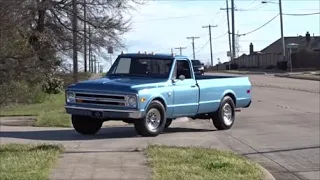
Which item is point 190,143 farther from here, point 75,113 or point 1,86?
point 1,86

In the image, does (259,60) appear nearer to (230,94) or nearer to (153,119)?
(230,94)

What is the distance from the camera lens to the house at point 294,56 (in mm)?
79606

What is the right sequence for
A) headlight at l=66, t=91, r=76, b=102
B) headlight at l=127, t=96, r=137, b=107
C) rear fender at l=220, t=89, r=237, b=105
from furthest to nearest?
rear fender at l=220, t=89, r=237, b=105
headlight at l=66, t=91, r=76, b=102
headlight at l=127, t=96, r=137, b=107

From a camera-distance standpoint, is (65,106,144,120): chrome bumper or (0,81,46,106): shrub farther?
(65,106,144,120): chrome bumper

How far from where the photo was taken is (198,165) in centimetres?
984

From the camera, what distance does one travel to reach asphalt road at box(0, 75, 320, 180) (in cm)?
1152

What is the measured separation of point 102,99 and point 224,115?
4.08m

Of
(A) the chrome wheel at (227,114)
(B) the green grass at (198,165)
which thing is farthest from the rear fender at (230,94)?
(B) the green grass at (198,165)

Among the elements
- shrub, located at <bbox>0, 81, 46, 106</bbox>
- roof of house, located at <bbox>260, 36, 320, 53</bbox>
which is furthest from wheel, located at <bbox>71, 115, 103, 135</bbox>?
roof of house, located at <bbox>260, 36, 320, 53</bbox>

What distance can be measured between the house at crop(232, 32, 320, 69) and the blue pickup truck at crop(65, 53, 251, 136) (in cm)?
5884

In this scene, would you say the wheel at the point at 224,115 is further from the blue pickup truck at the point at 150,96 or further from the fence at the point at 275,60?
the fence at the point at 275,60

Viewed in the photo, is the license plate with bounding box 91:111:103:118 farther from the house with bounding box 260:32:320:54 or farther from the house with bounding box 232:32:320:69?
the house with bounding box 260:32:320:54

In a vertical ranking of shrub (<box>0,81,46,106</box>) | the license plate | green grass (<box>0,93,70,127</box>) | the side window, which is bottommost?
green grass (<box>0,93,70,127</box>)

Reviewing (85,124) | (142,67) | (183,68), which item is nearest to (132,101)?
(85,124)
